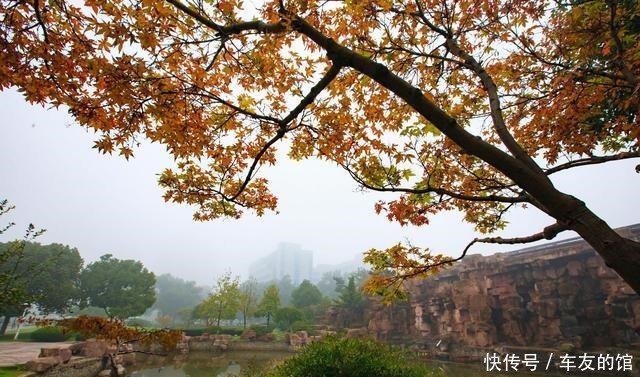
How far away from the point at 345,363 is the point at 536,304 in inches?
923

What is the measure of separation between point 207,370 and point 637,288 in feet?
69.5

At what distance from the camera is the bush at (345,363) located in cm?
691

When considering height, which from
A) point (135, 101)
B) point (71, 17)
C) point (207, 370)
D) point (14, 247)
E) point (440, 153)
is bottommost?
point (207, 370)

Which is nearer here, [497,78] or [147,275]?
[497,78]

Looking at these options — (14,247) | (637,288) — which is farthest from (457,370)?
(14,247)

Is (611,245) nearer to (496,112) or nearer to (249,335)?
(496,112)

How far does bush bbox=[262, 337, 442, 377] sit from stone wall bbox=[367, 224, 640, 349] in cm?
2066

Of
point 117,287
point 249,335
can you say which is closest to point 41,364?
point 249,335

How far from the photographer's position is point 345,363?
6957mm

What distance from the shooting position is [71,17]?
9.72ft

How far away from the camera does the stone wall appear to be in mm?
20984

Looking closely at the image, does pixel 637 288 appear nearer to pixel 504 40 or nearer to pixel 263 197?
pixel 504 40

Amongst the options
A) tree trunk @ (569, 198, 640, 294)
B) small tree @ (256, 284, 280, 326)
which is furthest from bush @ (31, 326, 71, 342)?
tree trunk @ (569, 198, 640, 294)

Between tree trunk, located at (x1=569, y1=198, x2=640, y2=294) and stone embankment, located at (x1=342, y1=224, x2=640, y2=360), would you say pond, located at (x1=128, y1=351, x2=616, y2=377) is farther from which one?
tree trunk, located at (x1=569, y1=198, x2=640, y2=294)
